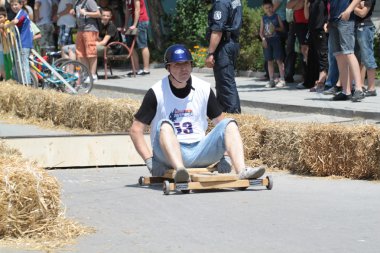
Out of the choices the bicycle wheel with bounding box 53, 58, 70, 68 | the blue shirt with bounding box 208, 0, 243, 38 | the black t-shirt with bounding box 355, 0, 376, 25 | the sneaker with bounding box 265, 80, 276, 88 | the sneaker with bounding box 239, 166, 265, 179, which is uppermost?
the blue shirt with bounding box 208, 0, 243, 38

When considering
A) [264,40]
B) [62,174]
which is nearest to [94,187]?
[62,174]

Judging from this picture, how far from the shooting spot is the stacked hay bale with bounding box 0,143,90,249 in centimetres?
705

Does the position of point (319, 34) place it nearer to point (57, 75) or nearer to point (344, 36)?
point (344, 36)

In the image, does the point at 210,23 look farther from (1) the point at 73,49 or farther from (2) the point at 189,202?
(1) the point at 73,49

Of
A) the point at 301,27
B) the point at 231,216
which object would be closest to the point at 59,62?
the point at 301,27

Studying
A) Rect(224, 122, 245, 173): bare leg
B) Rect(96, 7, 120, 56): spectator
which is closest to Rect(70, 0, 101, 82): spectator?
→ Rect(96, 7, 120, 56): spectator

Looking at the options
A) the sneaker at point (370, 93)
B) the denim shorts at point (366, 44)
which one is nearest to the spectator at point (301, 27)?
the sneaker at point (370, 93)

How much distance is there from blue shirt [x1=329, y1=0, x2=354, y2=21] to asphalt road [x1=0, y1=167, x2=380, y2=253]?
516 centimetres

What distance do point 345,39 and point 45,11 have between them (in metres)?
10.6

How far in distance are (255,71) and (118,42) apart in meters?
3.07

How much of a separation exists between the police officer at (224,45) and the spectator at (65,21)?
9.92 meters

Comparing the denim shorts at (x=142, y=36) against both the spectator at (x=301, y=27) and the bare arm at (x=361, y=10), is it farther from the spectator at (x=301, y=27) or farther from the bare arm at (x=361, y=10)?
the bare arm at (x=361, y=10)

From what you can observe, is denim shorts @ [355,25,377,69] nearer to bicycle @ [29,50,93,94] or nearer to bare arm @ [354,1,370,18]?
bare arm @ [354,1,370,18]

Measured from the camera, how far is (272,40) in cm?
1862
